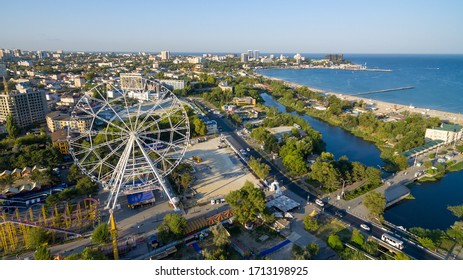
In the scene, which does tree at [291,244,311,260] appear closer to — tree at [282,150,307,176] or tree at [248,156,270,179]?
tree at [248,156,270,179]

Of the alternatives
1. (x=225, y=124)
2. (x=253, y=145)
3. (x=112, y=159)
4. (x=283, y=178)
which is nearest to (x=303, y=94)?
(x=225, y=124)

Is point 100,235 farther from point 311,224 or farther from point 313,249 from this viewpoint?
point 311,224

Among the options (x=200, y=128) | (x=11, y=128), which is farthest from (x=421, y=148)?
(x=11, y=128)

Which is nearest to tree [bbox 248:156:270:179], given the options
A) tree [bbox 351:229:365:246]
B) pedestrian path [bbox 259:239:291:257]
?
pedestrian path [bbox 259:239:291:257]

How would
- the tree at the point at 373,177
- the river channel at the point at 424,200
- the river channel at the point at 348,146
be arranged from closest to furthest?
the river channel at the point at 424,200 → the tree at the point at 373,177 → the river channel at the point at 348,146

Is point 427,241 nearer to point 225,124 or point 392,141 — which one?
point 392,141

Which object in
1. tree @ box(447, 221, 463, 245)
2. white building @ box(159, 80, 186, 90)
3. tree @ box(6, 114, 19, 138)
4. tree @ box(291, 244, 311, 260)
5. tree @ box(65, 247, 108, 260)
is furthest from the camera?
white building @ box(159, 80, 186, 90)

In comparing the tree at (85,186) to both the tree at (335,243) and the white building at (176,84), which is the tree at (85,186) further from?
the white building at (176,84)

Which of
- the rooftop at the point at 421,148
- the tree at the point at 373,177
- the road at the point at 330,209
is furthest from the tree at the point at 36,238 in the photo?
the rooftop at the point at 421,148
